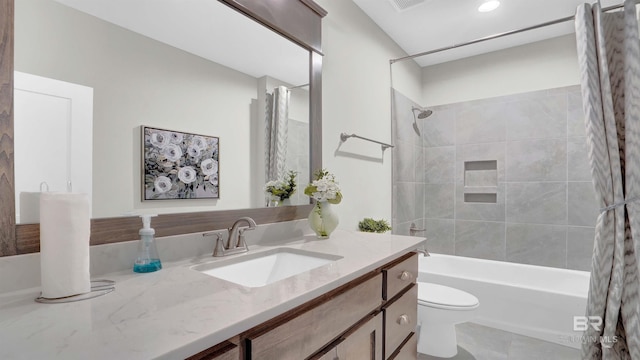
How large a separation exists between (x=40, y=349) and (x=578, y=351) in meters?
2.72

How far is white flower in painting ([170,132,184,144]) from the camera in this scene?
1.06m

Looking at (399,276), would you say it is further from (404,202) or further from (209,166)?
(404,202)

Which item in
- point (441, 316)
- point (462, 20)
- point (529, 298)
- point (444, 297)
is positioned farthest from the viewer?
point (462, 20)

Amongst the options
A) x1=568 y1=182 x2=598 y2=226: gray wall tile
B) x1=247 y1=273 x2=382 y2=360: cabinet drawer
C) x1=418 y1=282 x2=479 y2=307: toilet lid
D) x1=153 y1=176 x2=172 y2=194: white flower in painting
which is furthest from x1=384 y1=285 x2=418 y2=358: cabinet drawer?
x1=568 y1=182 x2=598 y2=226: gray wall tile

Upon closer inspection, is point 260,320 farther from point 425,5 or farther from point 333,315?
point 425,5

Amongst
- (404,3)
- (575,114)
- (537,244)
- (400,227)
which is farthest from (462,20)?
(537,244)

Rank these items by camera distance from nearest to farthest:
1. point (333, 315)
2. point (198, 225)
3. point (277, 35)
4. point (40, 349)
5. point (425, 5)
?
point (40, 349)
point (333, 315)
point (198, 225)
point (277, 35)
point (425, 5)

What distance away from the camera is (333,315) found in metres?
0.85

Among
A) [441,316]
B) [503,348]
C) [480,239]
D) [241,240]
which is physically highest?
[241,240]

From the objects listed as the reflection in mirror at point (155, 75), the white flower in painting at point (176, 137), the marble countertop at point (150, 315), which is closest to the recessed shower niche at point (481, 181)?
the reflection in mirror at point (155, 75)

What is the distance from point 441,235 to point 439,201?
364 mm

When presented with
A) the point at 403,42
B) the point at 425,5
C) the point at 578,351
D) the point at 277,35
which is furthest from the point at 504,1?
the point at 578,351

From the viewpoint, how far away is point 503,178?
296 centimetres

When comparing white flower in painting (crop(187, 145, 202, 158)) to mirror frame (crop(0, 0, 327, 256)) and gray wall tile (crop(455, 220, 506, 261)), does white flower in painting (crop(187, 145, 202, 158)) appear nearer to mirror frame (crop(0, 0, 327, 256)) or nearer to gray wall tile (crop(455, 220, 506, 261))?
mirror frame (crop(0, 0, 327, 256))
